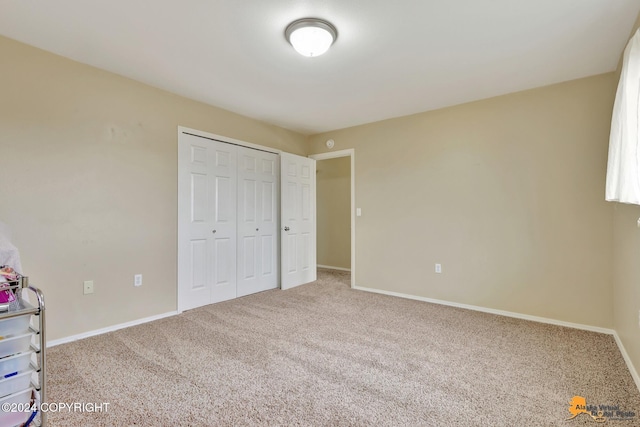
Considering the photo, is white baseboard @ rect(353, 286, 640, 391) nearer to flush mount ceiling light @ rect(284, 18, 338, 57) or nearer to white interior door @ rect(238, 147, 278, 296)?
white interior door @ rect(238, 147, 278, 296)

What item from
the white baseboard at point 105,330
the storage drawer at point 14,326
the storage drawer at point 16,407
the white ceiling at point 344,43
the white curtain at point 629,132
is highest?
the white ceiling at point 344,43

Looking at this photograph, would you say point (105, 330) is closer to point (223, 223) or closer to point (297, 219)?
point (223, 223)

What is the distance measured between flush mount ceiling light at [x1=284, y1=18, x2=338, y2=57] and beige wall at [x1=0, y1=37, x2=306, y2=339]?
1.78 meters

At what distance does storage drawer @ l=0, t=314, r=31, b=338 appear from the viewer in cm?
114

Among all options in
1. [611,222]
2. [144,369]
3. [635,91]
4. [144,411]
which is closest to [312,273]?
[144,369]

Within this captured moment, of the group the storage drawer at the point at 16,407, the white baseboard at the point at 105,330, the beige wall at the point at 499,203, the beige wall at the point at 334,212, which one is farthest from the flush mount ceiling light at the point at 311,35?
the beige wall at the point at 334,212

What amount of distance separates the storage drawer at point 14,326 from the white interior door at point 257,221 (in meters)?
2.64

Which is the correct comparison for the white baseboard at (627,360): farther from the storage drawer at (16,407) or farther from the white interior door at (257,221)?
the white interior door at (257,221)

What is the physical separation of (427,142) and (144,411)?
3.69 meters

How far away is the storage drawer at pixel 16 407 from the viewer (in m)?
1.10

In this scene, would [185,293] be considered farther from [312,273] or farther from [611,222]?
[611,222]

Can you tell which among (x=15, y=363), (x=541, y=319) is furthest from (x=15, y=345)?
(x=541, y=319)

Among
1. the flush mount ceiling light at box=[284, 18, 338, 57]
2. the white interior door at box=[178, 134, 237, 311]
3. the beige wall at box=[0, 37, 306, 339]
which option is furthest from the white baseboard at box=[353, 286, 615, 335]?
the flush mount ceiling light at box=[284, 18, 338, 57]

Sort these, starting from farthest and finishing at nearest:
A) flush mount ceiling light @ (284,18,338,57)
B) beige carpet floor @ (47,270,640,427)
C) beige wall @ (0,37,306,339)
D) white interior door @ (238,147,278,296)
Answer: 1. white interior door @ (238,147,278,296)
2. beige wall @ (0,37,306,339)
3. flush mount ceiling light @ (284,18,338,57)
4. beige carpet floor @ (47,270,640,427)
